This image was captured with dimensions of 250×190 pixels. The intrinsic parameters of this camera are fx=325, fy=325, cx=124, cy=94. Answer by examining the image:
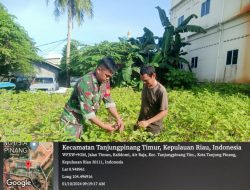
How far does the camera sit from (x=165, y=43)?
3.03 meters

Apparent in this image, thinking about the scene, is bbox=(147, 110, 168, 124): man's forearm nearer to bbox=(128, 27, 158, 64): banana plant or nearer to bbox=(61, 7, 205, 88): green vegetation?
bbox=(61, 7, 205, 88): green vegetation

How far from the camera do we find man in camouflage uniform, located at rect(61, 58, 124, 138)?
2.29 meters

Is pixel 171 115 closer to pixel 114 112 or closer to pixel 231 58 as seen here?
pixel 114 112

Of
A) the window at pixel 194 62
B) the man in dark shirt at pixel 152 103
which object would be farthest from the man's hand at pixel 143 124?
the window at pixel 194 62

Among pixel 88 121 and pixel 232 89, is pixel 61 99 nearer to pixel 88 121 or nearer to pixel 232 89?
pixel 88 121

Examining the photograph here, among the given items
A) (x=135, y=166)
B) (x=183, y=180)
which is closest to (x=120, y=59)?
(x=135, y=166)

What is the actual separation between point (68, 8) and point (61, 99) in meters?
0.69

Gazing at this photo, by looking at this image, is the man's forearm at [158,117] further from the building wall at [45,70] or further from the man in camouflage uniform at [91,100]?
the building wall at [45,70]

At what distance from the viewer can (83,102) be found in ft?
7.54

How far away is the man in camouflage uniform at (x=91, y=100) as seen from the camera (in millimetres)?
2289

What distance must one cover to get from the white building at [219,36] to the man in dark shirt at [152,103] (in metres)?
0.42

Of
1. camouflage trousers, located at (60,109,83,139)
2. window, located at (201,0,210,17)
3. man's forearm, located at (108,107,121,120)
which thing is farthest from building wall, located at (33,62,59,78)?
window, located at (201,0,210,17)

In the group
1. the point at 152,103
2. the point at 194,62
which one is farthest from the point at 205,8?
the point at 152,103

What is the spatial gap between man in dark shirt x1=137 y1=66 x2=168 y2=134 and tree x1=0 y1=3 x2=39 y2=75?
85 centimetres
